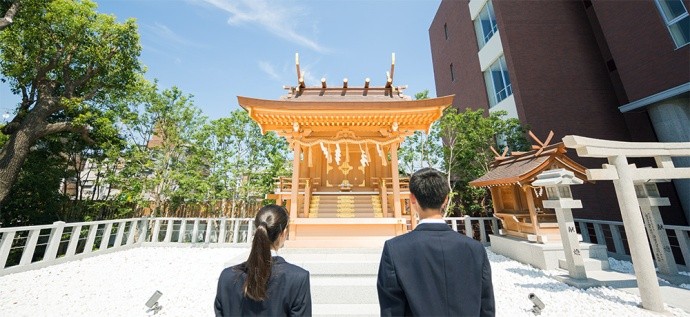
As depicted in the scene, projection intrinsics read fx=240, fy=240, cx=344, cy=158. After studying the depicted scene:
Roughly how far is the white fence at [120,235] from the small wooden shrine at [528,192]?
2.03m

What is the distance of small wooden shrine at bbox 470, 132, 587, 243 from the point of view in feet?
23.2

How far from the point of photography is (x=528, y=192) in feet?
24.4

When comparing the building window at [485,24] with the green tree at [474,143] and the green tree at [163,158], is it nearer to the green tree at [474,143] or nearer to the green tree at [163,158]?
the green tree at [474,143]

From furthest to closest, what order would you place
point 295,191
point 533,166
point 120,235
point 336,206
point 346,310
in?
1. point 120,235
2. point 336,206
3. point 295,191
4. point 533,166
5. point 346,310

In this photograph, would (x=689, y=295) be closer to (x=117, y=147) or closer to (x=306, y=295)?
(x=306, y=295)

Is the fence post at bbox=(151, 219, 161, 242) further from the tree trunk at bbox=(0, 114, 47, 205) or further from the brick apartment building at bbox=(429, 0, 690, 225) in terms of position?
the brick apartment building at bbox=(429, 0, 690, 225)

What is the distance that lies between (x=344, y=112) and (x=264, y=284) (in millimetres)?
6490

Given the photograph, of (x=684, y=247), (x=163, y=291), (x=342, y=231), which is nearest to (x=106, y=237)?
(x=163, y=291)

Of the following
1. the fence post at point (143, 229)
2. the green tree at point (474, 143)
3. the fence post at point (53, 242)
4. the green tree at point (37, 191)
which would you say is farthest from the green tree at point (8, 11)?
the green tree at point (474, 143)

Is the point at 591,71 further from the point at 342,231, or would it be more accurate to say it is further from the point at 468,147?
the point at 342,231

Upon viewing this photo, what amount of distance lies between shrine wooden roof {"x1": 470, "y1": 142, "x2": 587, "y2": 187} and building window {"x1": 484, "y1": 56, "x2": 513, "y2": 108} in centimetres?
695

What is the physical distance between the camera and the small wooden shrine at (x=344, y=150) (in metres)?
7.50

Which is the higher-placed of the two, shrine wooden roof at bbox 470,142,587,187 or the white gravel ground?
shrine wooden roof at bbox 470,142,587,187

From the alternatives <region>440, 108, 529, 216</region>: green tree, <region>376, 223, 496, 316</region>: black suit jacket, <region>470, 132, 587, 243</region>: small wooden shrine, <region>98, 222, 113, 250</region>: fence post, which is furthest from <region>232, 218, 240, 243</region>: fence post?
<region>376, 223, 496, 316</region>: black suit jacket
